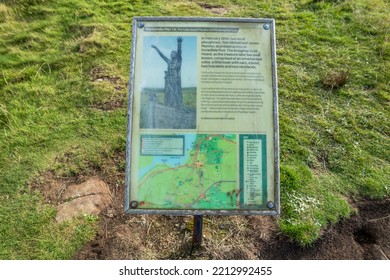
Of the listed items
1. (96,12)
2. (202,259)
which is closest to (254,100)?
(202,259)

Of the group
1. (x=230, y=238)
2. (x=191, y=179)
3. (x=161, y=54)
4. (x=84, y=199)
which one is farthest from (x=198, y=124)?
(x=84, y=199)

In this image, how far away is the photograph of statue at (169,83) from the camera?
269 cm

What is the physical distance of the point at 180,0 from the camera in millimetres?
6871

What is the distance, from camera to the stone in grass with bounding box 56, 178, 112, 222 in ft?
11.8

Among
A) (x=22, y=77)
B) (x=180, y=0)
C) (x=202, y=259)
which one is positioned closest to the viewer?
(x=202, y=259)

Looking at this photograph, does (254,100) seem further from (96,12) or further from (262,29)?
(96,12)

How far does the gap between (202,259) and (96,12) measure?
472 centimetres

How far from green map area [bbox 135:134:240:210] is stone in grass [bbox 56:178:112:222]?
115cm

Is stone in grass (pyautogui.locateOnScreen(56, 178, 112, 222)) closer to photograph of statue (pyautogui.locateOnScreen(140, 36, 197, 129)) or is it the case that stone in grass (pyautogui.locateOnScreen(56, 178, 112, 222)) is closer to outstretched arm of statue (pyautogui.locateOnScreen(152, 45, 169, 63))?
photograph of statue (pyautogui.locateOnScreen(140, 36, 197, 129))

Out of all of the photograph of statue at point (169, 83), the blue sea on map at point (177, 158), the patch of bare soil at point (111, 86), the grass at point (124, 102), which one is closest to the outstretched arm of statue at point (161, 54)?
the photograph of statue at point (169, 83)

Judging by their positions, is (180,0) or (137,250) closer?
(137,250)

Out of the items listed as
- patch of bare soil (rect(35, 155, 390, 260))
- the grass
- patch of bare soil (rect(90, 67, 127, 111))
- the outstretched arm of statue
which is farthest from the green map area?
patch of bare soil (rect(90, 67, 127, 111))

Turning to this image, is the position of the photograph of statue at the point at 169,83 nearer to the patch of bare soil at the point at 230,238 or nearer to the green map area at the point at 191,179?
the green map area at the point at 191,179

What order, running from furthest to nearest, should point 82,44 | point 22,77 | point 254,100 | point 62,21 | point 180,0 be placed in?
point 180,0, point 62,21, point 82,44, point 22,77, point 254,100
